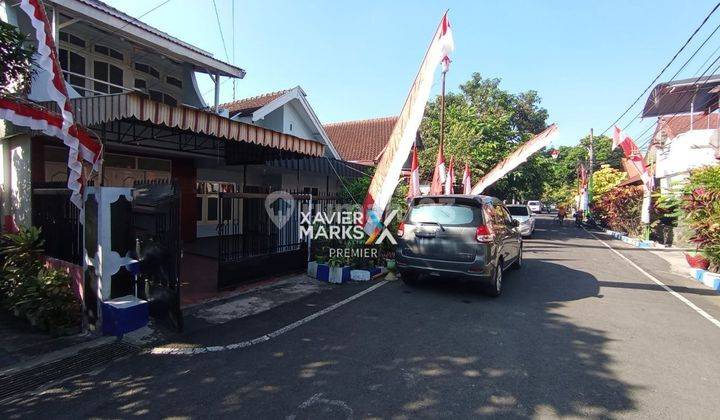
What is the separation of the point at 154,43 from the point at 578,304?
34.1ft

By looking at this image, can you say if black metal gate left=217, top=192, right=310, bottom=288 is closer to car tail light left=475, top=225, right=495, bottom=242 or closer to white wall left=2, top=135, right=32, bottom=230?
white wall left=2, top=135, right=32, bottom=230

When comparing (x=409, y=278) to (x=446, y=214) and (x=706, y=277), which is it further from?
(x=706, y=277)

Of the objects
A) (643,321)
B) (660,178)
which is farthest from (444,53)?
(660,178)

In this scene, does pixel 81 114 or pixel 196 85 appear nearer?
pixel 81 114

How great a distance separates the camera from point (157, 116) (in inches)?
185

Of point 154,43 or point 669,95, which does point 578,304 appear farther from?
point 669,95

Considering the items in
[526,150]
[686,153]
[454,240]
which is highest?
[686,153]

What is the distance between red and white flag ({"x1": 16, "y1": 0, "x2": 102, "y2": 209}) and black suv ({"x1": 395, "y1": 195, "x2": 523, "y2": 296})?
15.4ft

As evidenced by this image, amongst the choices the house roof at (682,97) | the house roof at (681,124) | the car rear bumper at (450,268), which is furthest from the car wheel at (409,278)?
the house roof at (681,124)

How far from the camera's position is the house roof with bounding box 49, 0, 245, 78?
7215 millimetres

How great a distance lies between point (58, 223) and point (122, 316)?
210cm

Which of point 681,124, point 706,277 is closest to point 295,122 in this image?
point 706,277

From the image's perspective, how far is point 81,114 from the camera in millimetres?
5027

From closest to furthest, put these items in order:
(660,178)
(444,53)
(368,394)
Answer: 1. (368,394)
2. (444,53)
3. (660,178)
